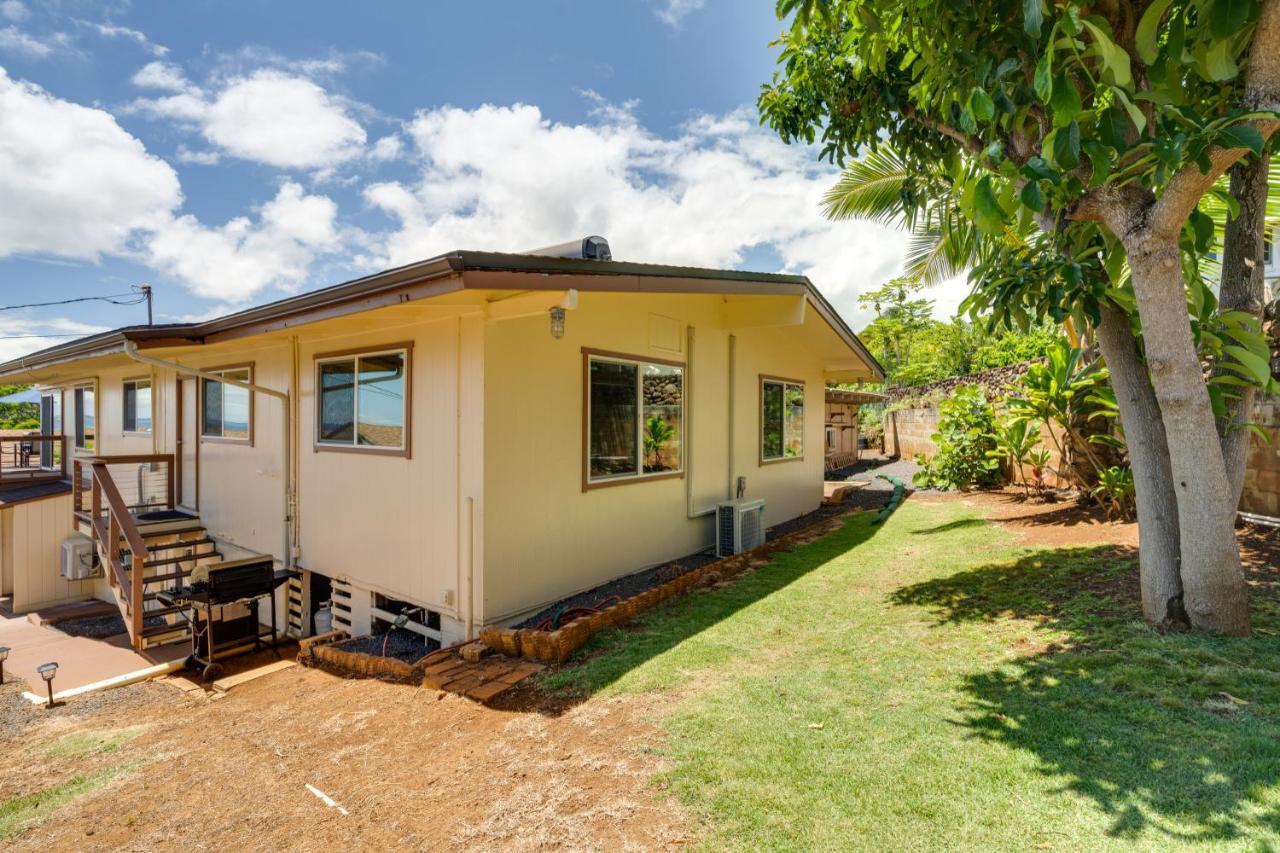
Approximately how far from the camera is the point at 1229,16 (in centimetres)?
271

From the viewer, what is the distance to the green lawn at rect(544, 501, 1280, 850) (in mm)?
2221

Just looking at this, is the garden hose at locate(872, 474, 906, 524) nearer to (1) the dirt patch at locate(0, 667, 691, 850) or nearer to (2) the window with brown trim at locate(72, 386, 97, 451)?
(1) the dirt patch at locate(0, 667, 691, 850)

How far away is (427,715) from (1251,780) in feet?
13.3

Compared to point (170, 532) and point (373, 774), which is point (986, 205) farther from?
point (170, 532)

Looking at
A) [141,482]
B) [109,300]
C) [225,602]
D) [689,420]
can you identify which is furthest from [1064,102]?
[109,300]

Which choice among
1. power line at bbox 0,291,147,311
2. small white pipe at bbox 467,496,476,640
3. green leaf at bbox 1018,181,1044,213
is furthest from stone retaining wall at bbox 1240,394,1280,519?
power line at bbox 0,291,147,311

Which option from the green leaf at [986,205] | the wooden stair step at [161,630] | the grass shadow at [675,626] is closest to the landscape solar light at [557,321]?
the grass shadow at [675,626]

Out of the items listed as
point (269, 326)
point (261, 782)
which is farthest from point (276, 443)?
point (261, 782)

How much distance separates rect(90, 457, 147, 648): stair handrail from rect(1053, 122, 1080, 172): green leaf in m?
8.60

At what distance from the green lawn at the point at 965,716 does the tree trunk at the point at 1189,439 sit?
254 millimetres

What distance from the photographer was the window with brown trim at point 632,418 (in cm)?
606

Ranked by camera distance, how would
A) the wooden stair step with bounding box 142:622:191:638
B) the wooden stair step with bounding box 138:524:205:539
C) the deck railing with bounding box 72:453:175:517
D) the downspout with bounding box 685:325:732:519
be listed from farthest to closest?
the deck railing with bounding box 72:453:175:517
the wooden stair step with bounding box 138:524:205:539
the downspout with bounding box 685:325:732:519
the wooden stair step with bounding box 142:622:191:638

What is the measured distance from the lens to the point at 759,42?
23.7 ft

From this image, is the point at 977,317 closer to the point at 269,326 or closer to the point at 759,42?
the point at 759,42
